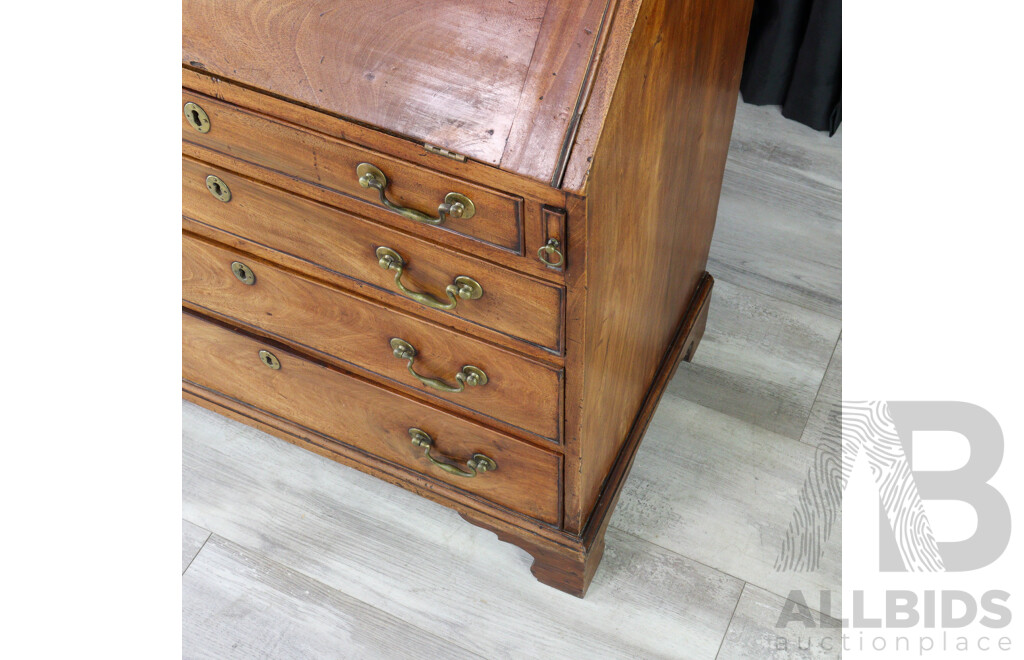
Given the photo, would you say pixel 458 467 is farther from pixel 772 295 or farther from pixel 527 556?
pixel 772 295

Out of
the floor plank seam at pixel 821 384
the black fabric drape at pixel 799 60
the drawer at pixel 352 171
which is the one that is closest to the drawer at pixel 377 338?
the drawer at pixel 352 171

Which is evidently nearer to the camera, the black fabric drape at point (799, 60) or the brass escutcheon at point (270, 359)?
the brass escutcheon at point (270, 359)

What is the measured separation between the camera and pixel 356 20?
2.77 feet

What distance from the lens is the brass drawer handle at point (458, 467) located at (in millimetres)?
1188

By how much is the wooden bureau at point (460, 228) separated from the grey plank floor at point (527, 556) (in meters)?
0.09

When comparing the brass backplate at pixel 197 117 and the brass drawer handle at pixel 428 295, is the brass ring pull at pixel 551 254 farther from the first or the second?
the brass backplate at pixel 197 117

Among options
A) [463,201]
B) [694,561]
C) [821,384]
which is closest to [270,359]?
[463,201]

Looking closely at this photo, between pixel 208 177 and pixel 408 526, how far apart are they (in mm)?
652

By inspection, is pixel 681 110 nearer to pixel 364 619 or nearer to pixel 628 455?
pixel 628 455

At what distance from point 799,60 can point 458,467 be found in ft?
4.02

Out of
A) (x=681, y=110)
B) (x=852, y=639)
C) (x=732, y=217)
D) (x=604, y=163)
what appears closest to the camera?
(x=604, y=163)

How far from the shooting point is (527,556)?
4.60 feet

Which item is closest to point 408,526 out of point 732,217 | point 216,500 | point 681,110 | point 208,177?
point 216,500

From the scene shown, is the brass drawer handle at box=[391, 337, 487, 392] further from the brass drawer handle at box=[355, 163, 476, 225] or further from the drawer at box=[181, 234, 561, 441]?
the brass drawer handle at box=[355, 163, 476, 225]
